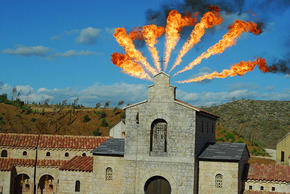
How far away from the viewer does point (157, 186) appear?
114ft

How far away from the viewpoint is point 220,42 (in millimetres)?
36156

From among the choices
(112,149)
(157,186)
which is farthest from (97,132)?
(157,186)

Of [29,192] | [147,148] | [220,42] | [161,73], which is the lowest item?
[29,192]

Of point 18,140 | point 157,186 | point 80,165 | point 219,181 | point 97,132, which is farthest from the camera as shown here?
point 97,132

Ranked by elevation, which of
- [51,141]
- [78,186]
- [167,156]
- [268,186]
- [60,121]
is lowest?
[78,186]

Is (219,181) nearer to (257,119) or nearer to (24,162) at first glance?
(24,162)

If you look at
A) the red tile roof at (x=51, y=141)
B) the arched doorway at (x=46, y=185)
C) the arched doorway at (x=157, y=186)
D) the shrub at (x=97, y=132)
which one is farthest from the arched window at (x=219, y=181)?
the shrub at (x=97, y=132)

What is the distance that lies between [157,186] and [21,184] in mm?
21249

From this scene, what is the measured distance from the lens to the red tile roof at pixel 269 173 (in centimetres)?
3528

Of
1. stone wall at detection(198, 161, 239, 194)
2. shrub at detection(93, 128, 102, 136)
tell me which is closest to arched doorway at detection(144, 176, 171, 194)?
stone wall at detection(198, 161, 239, 194)

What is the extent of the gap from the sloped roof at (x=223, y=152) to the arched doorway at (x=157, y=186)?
3737 millimetres

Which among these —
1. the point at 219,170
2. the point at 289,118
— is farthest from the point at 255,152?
the point at 219,170

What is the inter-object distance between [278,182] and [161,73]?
14.0m

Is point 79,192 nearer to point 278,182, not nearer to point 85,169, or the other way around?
point 85,169
